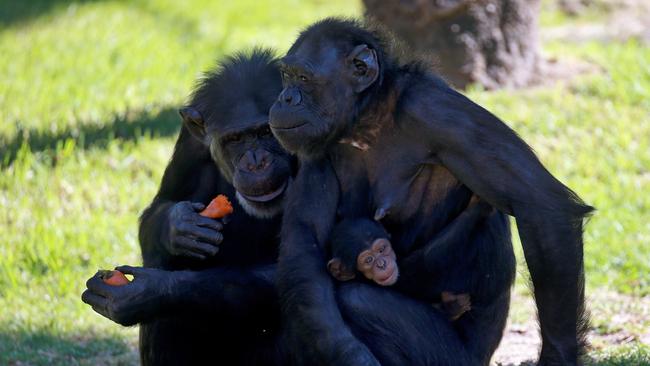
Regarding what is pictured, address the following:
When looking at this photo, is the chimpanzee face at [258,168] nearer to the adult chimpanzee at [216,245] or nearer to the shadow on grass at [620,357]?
the adult chimpanzee at [216,245]

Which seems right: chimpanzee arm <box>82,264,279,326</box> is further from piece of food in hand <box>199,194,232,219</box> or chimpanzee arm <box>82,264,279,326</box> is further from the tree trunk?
the tree trunk

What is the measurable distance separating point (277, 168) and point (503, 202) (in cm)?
133

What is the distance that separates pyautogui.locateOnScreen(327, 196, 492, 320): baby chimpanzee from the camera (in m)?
4.99

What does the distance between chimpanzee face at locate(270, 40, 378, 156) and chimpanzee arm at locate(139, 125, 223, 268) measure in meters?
1.26

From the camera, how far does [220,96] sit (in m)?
6.06

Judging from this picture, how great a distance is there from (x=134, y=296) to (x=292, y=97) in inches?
48.3

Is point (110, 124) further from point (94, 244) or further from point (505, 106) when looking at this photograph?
point (505, 106)

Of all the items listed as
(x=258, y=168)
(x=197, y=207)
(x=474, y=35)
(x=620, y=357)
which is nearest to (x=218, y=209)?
(x=197, y=207)

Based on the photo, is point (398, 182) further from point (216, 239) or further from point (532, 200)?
point (216, 239)

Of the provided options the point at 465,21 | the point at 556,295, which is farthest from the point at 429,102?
the point at 465,21

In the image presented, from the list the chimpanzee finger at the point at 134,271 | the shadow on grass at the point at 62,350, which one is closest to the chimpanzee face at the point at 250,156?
the chimpanzee finger at the point at 134,271

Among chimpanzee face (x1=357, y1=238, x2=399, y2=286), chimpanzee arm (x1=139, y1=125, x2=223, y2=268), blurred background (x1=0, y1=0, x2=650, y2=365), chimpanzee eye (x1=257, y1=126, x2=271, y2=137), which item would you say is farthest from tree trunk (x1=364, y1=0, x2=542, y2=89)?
chimpanzee face (x1=357, y1=238, x2=399, y2=286)

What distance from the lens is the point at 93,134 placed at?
9812mm

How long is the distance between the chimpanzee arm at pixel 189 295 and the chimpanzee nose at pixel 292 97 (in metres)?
1.04
